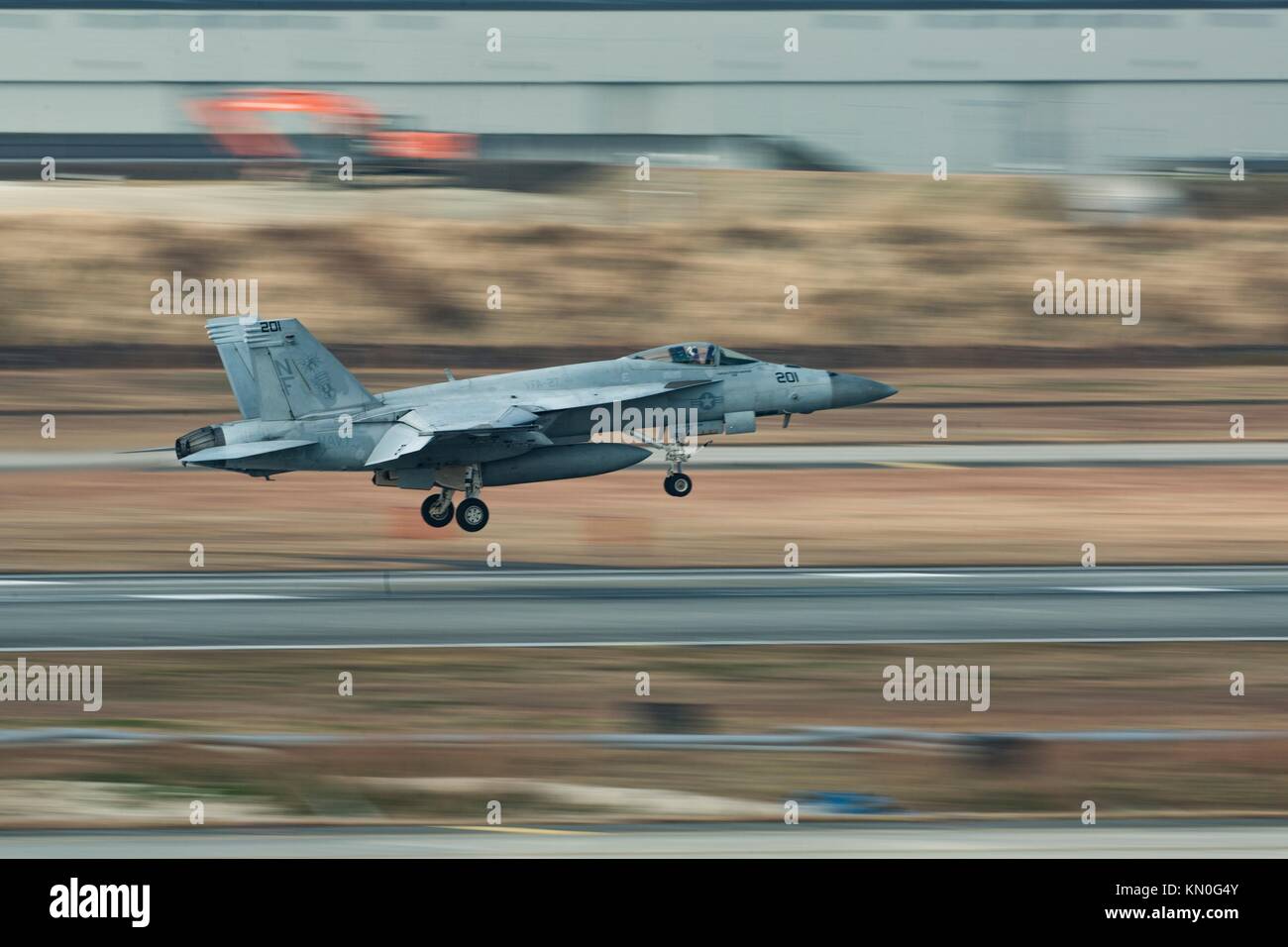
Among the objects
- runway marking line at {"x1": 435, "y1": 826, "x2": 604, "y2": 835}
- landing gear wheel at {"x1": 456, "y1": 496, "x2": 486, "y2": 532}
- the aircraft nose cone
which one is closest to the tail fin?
landing gear wheel at {"x1": 456, "y1": 496, "x2": 486, "y2": 532}

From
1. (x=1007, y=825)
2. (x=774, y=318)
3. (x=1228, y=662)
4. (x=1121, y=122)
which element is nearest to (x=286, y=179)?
(x=774, y=318)

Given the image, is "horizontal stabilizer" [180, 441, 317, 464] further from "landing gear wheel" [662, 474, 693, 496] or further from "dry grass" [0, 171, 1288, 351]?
"dry grass" [0, 171, 1288, 351]

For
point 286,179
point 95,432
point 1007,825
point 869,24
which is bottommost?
point 1007,825

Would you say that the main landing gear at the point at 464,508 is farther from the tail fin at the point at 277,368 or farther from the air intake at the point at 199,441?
the air intake at the point at 199,441

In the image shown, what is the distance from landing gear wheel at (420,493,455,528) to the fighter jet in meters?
0.02

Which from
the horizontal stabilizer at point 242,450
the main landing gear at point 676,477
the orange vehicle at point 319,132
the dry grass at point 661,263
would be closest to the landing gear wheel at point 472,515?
the horizontal stabilizer at point 242,450

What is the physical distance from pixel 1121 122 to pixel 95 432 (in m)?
41.6

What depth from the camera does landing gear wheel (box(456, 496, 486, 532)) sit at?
87.5 ft

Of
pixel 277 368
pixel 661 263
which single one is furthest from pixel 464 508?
pixel 661 263

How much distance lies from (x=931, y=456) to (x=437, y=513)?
13871mm

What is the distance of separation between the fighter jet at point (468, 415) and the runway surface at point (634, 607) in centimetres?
232

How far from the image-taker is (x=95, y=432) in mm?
39656

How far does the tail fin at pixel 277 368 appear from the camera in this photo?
25.3 metres

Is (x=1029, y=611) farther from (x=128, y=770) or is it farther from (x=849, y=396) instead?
(x=128, y=770)
